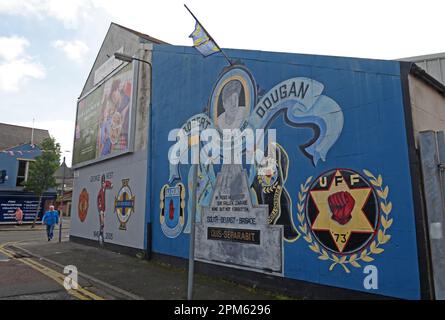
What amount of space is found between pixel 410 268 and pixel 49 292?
23.4 feet

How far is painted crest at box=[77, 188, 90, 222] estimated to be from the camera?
641 inches

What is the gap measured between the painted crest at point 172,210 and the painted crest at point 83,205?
7.02 metres

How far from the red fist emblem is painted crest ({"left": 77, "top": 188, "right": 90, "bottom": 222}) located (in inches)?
522

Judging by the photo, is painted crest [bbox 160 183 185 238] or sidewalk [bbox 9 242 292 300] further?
painted crest [bbox 160 183 185 238]

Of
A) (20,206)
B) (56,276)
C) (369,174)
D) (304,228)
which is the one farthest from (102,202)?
(20,206)

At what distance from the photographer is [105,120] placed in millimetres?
15586

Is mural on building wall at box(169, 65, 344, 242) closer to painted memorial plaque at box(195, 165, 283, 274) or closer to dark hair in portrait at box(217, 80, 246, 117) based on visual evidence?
dark hair in portrait at box(217, 80, 246, 117)

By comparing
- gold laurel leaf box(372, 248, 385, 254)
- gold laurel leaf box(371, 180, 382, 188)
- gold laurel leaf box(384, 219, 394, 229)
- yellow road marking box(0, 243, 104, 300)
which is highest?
gold laurel leaf box(371, 180, 382, 188)

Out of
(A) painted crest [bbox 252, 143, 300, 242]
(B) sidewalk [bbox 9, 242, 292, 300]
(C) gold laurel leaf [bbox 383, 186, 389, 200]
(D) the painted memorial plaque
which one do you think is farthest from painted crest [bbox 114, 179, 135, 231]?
(C) gold laurel leaf [bbox 383, 186, 389, 200]

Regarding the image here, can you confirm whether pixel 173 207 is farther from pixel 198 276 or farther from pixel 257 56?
pixel 257 56

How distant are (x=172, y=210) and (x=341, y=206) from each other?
5.88 meters

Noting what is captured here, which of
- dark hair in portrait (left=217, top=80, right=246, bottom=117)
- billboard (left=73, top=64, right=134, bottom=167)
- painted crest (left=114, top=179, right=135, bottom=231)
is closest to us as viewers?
dark hair in portrait (left=217, top=80, right=246, bottom=117)

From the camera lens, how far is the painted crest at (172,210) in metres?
10.1

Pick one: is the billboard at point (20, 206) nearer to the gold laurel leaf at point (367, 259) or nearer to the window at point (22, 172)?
the window at point (22, 172)
